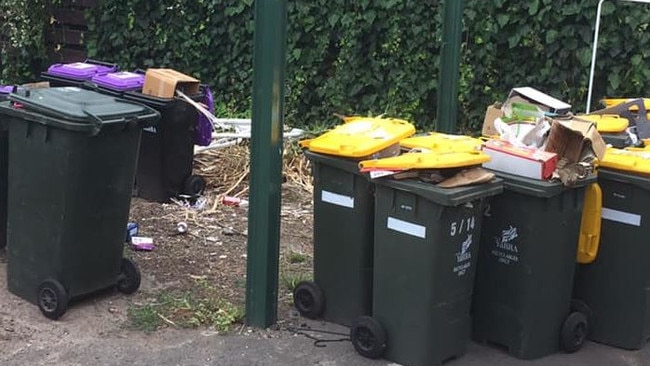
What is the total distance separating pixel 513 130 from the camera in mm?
4680

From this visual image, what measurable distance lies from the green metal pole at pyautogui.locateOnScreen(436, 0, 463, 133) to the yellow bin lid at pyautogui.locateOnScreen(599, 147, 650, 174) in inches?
55.9

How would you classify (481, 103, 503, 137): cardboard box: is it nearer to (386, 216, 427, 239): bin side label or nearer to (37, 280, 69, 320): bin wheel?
(386, 216, 427, 239): bin side label

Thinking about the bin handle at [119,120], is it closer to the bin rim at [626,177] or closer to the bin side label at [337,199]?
the bin side label at [337,199]

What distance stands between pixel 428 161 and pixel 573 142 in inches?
31.3

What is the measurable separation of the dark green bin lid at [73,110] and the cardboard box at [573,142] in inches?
84.9

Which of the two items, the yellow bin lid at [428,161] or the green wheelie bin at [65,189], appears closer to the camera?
the yellow bin lid at [428,161]

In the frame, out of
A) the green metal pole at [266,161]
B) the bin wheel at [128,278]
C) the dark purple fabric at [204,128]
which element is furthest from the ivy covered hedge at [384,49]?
the bin wheel at [128,278]

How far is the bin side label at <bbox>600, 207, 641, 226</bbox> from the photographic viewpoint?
178 inches

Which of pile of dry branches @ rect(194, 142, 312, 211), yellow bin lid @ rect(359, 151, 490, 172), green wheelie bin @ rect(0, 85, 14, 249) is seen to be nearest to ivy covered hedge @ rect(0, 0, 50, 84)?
pile of dry branches @ rect(194, 142, 312, 211)

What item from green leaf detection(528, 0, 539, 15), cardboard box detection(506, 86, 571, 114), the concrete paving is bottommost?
the concrete paving

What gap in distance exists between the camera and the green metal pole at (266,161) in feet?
14.6

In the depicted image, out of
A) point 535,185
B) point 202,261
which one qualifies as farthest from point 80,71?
point 535,185

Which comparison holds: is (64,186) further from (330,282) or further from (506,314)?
(506,314)

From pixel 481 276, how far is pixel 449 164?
2.56ft
